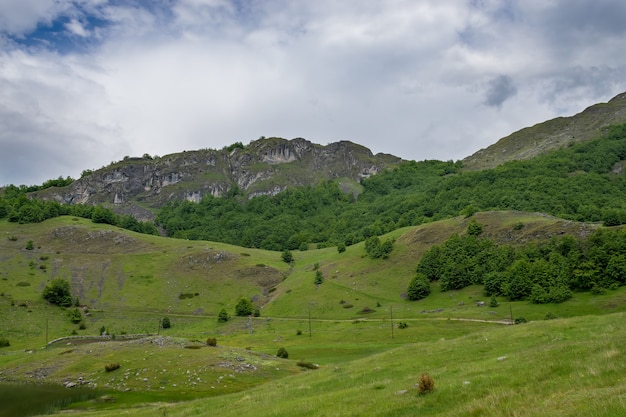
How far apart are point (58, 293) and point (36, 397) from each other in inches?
4595

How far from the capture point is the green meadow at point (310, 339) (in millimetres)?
17641

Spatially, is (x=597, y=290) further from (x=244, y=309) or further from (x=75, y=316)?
(x=75, y=316)

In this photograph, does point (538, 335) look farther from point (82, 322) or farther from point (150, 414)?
point (82, 322)

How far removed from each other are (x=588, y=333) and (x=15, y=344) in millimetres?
122454

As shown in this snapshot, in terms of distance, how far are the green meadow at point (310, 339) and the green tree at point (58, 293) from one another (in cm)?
392

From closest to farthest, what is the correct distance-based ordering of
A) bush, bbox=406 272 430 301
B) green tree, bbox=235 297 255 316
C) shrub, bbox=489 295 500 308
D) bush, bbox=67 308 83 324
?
1. shrub, bbox=489 295 500 308
2. bush, bbox=67 308 83 324
3. bush, bbox=406 272 430 301
4. green tree, bbox=235 297 255 316

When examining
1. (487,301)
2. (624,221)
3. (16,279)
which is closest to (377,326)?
(487,301)

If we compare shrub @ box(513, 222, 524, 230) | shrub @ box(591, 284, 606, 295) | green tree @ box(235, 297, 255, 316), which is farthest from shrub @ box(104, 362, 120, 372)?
shrub @ box(513, 222, 524, 230)

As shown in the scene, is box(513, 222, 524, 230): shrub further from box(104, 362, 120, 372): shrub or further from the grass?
box(104, 362, 120, 372): shrub

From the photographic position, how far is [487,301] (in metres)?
124

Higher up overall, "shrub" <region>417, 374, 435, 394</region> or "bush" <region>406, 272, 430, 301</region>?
"shrub" <region>417, 374, 435, 394</region>

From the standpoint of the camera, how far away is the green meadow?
17.6 m

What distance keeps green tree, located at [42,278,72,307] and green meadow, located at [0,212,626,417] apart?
3920mm

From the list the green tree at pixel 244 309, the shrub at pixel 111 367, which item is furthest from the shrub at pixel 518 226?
the shrub at pixel 111 367
